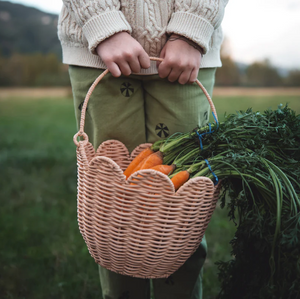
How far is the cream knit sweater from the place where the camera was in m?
1.06

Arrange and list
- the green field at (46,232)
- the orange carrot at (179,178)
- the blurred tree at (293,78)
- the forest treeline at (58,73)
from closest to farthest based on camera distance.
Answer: the orange carrot at (179,178)
the green field at (46,232)
the forest treeline at (58,73)
the blurred tree at (293,78)

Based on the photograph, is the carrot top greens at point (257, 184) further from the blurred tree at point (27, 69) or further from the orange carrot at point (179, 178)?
the blurred tree at point (27, 69)

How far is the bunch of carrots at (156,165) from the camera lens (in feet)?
3.37

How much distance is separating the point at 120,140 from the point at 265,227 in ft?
2.28

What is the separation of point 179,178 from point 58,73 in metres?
8.32

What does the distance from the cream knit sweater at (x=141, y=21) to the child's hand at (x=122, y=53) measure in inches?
1.1

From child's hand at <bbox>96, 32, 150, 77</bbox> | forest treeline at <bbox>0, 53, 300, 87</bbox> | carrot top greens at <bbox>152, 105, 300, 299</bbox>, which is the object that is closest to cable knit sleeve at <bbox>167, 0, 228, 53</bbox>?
child's hand at <bbox>96, 32, 150, 77</bbox>

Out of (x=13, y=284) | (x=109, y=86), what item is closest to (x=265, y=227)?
(x=109, y=86)

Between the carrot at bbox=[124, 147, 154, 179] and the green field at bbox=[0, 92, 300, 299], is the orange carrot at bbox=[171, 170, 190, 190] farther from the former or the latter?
the green field at bbox=[0, 92, 300, 299]

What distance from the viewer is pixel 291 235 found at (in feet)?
2.78

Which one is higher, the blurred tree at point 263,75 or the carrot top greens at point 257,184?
the carrot top greens at point 257,184

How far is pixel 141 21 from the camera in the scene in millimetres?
1123

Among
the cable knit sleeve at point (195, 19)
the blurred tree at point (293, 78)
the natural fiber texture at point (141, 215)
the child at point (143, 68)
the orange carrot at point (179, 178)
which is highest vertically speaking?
the cable knit sleeve at point (195, 19)

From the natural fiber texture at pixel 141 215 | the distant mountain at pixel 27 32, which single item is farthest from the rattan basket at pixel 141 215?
the distant mountain at pixel 27 32
